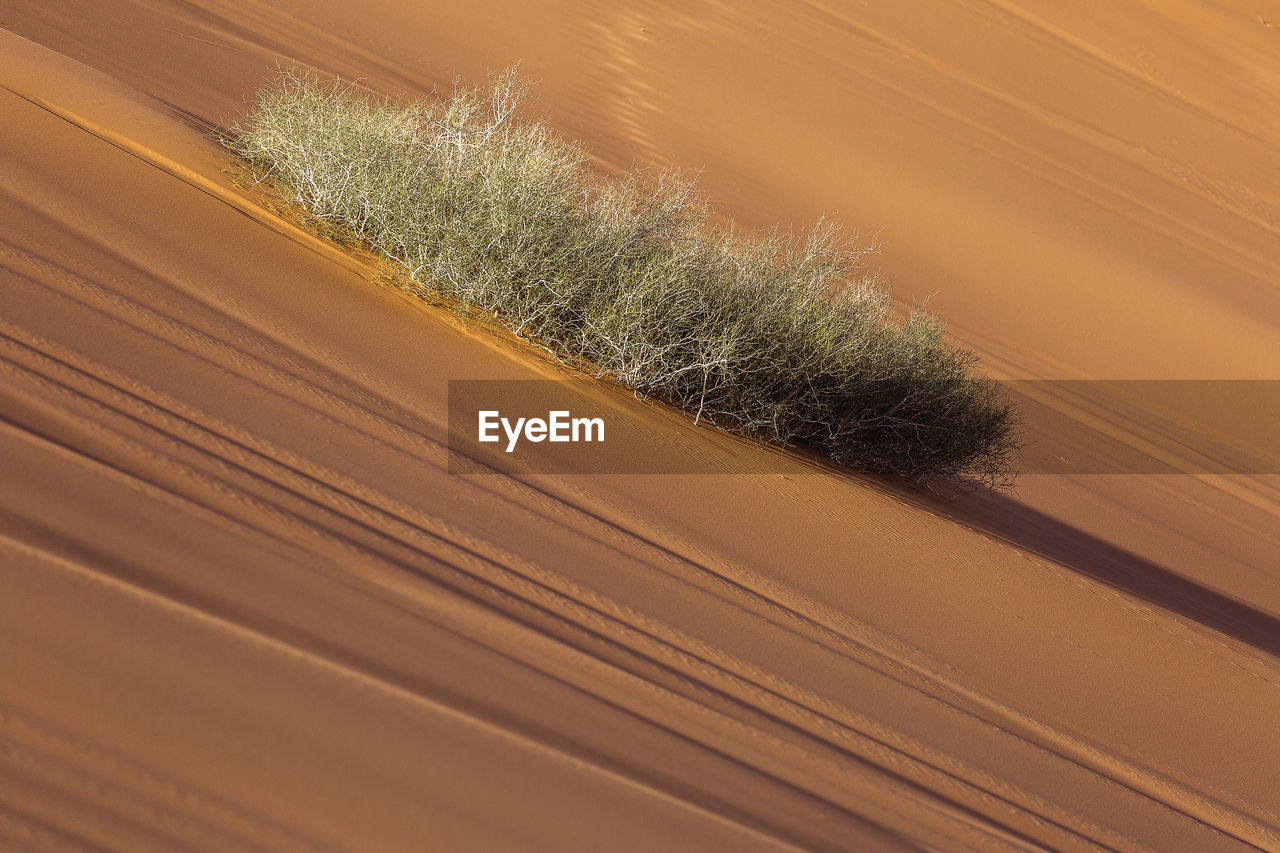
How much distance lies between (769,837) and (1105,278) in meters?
12.5

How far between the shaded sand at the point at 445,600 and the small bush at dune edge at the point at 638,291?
0.31 m

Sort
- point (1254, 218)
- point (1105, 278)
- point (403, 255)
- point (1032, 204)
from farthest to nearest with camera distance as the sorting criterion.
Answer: point (1254, 218)
point (1032, 204)
point (1105, 278)
point (403, 255)

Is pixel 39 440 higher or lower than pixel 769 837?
higher

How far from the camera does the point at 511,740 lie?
10.4 ft

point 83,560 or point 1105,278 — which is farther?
point 1105,278

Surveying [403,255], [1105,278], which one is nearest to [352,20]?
[403,255]

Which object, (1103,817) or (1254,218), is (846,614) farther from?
(1254,218)

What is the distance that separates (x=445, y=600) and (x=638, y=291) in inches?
123

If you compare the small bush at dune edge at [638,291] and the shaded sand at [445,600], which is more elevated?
the small bush at dune edge at [638,291]

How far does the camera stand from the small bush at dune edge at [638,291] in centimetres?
666

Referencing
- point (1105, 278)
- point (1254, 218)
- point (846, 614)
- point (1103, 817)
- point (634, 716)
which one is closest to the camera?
point (634, 716)

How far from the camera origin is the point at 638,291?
21.4 feet

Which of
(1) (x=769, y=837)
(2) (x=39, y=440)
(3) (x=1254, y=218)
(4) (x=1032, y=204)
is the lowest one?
(1) (x=769, y=837)

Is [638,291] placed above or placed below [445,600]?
above
